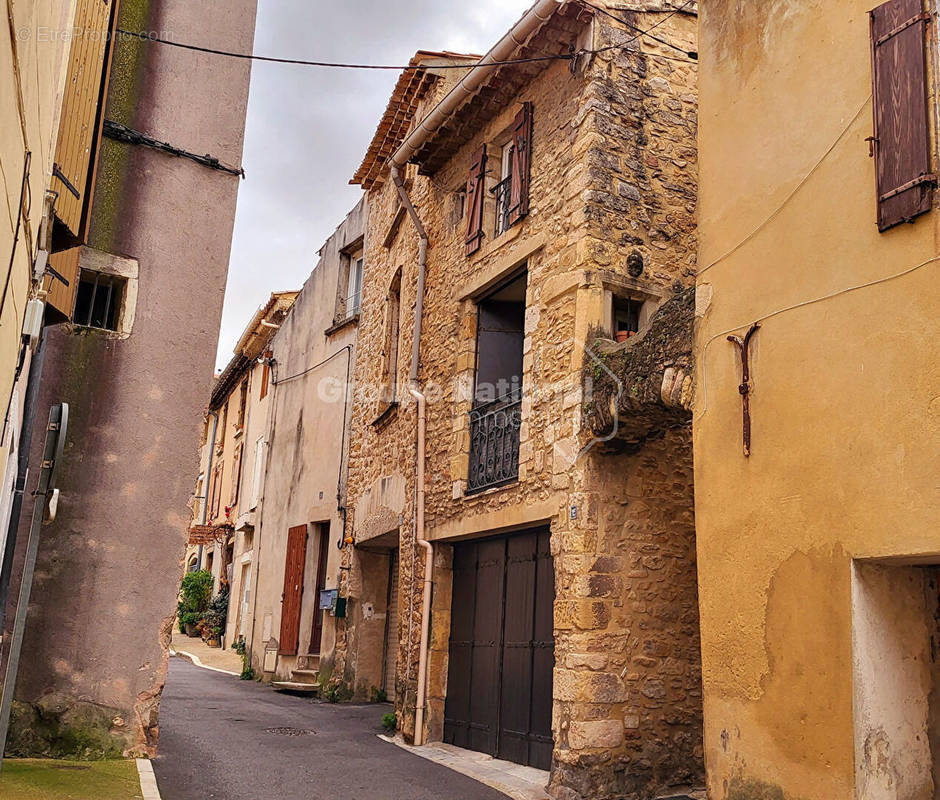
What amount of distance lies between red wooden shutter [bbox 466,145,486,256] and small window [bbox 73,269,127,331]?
11.5 feet

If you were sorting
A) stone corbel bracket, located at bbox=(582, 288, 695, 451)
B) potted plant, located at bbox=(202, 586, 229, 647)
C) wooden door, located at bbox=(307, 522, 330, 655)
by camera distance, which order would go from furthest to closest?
1. potted plant, located at bbox=(202, 586, 229, 647)
2. wooden door, located at bbox=(307, 522, 330, 655)
3. stone corbel bracket, located at bbox=(582, 288, 695, 451)

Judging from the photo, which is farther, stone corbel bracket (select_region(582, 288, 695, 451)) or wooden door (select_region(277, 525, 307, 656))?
wooden door (select_region(277, 525, 307, 656))

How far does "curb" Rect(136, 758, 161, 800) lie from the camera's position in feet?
18.6

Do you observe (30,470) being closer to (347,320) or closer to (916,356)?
(916,356)

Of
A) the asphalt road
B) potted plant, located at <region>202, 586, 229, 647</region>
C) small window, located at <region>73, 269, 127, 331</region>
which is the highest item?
small window, located at <region>73, 269, 127, 331</region>

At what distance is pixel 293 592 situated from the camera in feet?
46.5

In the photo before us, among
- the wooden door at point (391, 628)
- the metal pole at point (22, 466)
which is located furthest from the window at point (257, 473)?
the metal pole at point (22, 466)

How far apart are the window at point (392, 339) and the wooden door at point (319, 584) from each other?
10.3 feet

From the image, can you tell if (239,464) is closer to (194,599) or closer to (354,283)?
(194,599)

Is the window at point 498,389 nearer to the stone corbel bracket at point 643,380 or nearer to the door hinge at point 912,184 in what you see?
the stone corbel bracket at point 643,380

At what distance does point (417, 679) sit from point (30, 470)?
4.27 metres

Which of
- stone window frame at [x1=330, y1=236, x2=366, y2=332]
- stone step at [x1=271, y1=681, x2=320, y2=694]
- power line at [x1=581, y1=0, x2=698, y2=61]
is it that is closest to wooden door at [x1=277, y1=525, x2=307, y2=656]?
stone step at [x1=271, y1=681, x2=320, y2=694]

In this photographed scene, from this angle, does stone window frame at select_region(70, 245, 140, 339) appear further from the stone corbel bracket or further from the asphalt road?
the stone corbel bracket

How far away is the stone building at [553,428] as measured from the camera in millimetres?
7059
